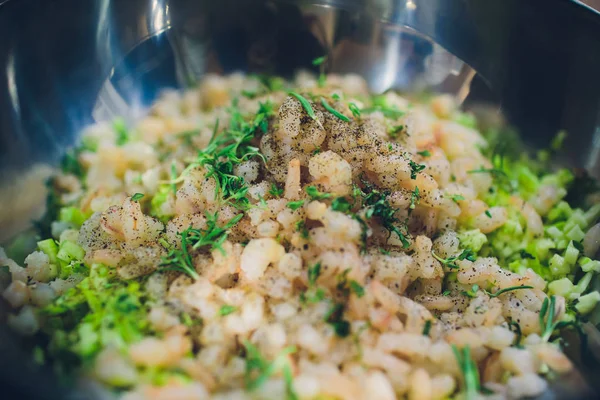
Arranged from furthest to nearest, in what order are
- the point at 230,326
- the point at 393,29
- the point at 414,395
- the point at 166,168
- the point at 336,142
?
the point at 393,29
the point at 166,168
the point at 336,142
the point at 230,326
the point at 414,395

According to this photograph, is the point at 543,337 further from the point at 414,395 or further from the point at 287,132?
the point at 287,132

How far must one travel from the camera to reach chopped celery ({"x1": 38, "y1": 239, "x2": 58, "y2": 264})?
2.13 m

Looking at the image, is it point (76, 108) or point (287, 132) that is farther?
point (76, 108)

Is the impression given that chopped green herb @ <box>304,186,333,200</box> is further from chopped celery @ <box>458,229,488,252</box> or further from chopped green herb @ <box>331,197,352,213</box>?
chopped celery @ <box>458,229,488,252</box>

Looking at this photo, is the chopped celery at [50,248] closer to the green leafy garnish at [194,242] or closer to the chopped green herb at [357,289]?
the green leafy garnish at [194,242]

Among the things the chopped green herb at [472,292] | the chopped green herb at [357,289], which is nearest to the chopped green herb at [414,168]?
the chopped green herb at [472,292]

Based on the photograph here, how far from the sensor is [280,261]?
5.89 ft

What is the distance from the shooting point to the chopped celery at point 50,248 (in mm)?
2129

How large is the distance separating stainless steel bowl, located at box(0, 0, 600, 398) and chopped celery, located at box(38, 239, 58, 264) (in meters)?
0.19

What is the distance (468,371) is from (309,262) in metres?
0.61

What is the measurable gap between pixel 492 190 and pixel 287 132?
1.06 meters

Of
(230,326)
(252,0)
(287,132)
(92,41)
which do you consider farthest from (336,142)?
(92,41)

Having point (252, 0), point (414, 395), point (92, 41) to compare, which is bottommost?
point (414, 395)

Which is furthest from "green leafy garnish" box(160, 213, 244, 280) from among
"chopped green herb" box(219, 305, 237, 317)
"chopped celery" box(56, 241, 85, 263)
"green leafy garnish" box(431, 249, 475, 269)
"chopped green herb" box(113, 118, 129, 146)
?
"chopped green herb" box(113, 118, 129, 146)
